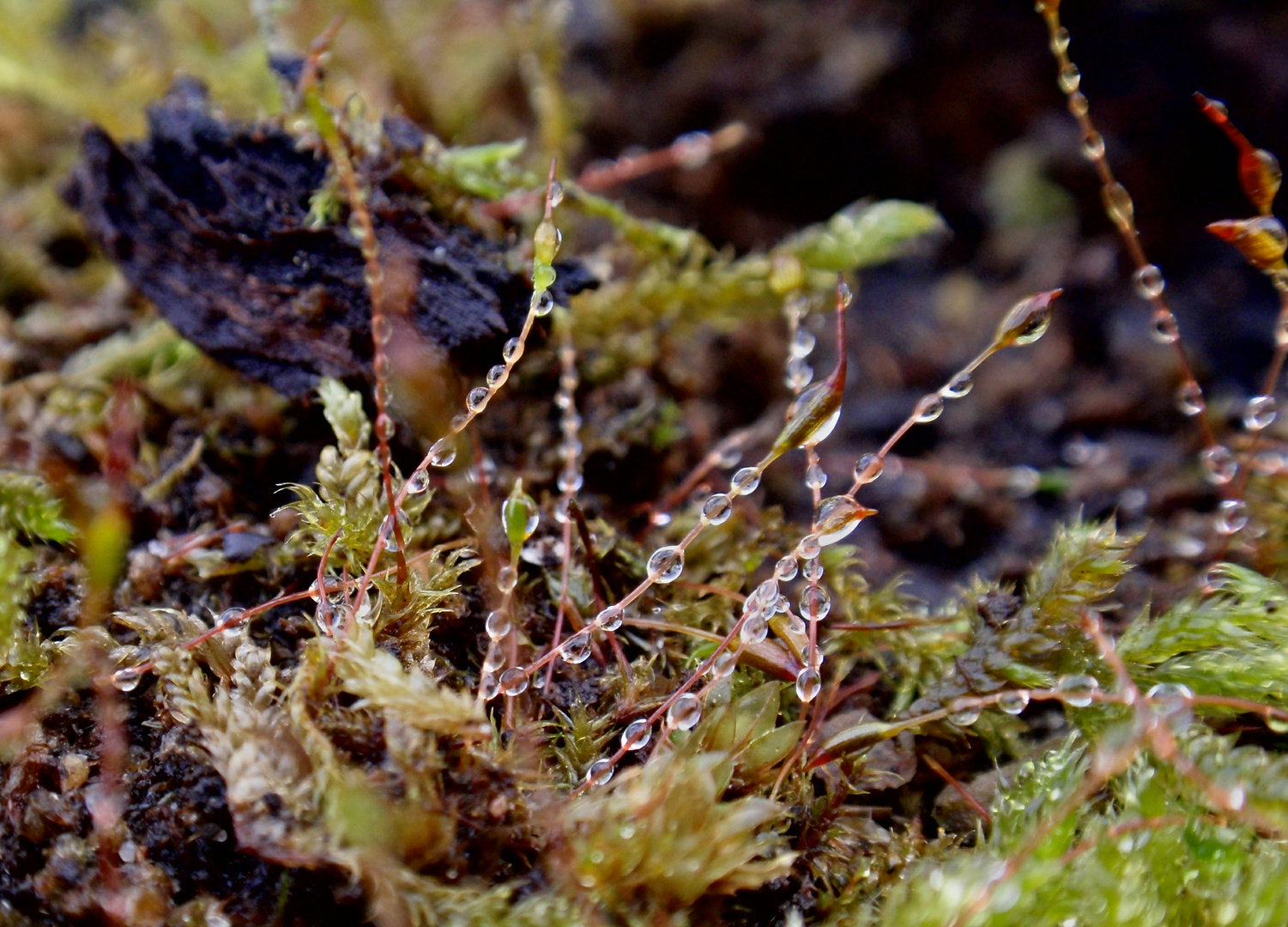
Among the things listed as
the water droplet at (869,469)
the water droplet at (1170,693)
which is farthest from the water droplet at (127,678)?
the water droplet at (1170,693)

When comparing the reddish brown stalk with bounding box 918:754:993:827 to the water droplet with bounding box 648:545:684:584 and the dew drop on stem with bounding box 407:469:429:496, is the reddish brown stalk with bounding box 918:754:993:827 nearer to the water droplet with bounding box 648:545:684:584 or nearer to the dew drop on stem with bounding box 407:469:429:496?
the water droplet with bounding box 648:545:684:584

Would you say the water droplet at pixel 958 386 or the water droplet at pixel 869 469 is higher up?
the water droplet at pixel 958 386

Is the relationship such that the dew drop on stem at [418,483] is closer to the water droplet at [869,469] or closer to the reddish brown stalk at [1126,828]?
the water droplet at [869,469]

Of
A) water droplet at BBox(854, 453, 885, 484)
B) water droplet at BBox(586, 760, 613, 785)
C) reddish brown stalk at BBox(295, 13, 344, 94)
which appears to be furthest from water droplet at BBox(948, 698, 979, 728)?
reddish brown stalk at BBox(295, 13, 344, 94)

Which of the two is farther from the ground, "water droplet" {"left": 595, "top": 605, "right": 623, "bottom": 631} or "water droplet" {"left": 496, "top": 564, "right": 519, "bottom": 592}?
"water droplet" {"left": 496, "top": 564, "right": 519, "bottom": 592}

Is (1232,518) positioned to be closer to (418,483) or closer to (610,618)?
(610,618)

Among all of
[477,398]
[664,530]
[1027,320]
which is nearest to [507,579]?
[477,398]

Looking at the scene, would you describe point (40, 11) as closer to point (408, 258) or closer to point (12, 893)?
point (408, 258)
